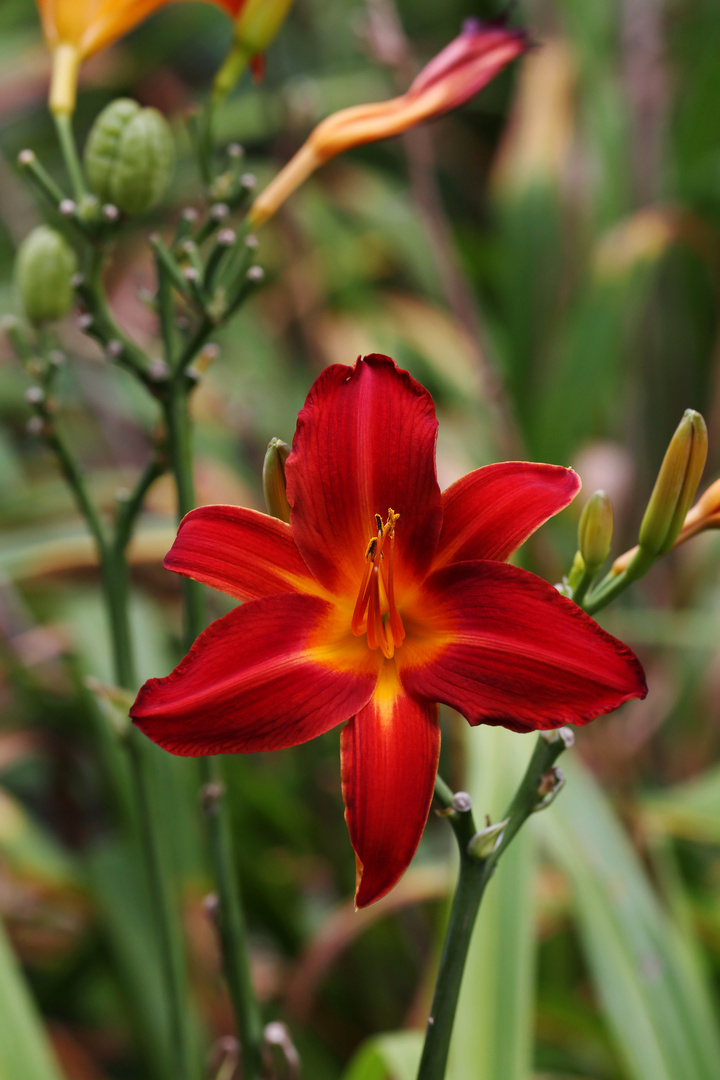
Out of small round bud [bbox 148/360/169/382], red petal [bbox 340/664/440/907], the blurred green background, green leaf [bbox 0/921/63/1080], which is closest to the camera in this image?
red petal [bbox 340/664/440/907]

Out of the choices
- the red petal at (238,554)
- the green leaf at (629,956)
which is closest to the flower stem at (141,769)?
the red petal at (238,554)

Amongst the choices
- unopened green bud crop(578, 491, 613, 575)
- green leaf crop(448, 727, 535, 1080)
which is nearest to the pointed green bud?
unopened green bud crop(578, 491, 613, 575)

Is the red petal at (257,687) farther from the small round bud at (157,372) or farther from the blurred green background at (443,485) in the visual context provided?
the blurred green background at (443,485)

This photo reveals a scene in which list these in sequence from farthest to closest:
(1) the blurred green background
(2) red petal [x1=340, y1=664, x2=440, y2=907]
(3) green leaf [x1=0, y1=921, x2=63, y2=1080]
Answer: (1) the blurred green background, (3) green leaf [x1=0, y1=921, x2=63, y2=1080], (2) red petal [x1=340, y1=664, x2=440, y2=907]

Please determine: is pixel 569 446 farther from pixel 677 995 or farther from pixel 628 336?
pixel 677 995

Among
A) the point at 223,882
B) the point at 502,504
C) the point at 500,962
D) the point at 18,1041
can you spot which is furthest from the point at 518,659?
the point at 18,1041

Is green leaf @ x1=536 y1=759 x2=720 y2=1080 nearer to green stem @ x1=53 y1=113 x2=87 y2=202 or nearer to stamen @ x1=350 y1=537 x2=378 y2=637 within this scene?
stamen @ x1=350 y1=537 x2=378 y2=637

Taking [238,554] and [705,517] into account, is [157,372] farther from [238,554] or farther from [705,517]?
[705,517]
